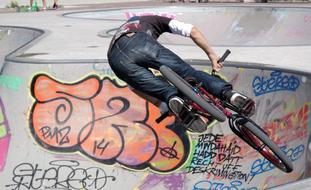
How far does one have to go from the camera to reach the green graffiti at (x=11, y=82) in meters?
7.62

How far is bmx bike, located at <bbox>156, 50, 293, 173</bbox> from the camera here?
4.97 meters

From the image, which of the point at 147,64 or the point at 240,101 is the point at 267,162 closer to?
the point at 240,101

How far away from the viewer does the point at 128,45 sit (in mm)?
5141

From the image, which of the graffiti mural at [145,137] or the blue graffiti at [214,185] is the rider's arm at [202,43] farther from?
the blue graffiti at [214,185]

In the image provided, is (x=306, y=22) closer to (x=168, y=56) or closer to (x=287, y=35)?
(x=287, y=35)

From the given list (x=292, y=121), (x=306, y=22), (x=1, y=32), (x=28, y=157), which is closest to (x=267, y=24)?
(x=306, y=22)

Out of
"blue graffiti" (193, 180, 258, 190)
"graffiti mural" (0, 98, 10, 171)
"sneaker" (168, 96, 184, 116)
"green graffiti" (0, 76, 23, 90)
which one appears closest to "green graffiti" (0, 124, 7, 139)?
"graffiti mural" (0, 98, 10, 171)

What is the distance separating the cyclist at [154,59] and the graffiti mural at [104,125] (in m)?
2.05

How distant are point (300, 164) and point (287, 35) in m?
11.3

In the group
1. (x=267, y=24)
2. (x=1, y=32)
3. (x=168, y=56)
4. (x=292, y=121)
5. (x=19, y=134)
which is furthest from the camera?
(x=267, y=24)

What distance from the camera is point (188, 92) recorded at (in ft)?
16.3

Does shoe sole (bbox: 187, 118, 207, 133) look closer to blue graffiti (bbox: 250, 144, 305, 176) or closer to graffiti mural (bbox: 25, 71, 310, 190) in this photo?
graffiti mural (bbox: 25, 71, 310, 190)

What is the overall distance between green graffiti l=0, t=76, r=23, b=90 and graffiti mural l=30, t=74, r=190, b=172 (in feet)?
1.00

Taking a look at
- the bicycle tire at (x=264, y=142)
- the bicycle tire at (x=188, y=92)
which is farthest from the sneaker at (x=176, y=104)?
the bicycle tire at (x=264, y=142)
